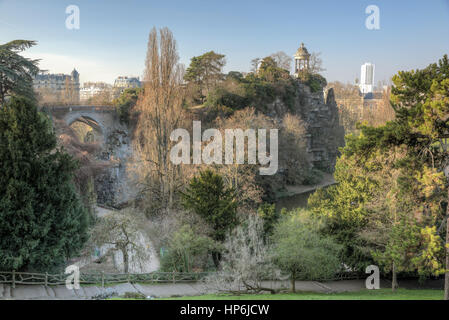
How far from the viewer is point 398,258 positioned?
27.0 ft

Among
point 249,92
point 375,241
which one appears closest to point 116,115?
point 249,92

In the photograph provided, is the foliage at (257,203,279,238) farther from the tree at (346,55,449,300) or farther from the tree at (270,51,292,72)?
the tree at (270,51,292,72)

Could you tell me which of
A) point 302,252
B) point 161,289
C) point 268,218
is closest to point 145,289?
point 161,289

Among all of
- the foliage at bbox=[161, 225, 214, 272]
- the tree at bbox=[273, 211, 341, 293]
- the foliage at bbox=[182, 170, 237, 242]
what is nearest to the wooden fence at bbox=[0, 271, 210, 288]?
the foliage at bbox=[161, 225, 214, 272]

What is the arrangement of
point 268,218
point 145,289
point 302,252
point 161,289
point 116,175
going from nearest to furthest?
point 145,289
point 161,289
point 302,252
point 268,218
point 116,175

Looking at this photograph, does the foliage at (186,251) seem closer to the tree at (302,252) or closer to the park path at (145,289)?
the park path at (145,289)

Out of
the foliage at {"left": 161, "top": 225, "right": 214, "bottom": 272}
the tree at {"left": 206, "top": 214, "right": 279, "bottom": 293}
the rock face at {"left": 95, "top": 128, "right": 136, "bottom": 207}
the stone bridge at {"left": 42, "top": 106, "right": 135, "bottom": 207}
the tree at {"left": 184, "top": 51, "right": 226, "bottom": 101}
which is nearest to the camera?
the tree at {"left": 206, "top": 214, "right": 279, "bottom": 293}

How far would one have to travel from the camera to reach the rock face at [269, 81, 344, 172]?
41.4 metres

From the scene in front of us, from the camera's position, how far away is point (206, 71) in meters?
36.7

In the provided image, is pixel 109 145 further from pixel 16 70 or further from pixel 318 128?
pixel 318 128

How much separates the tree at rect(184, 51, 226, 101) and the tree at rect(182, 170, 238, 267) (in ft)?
71.2

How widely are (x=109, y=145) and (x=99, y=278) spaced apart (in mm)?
20246

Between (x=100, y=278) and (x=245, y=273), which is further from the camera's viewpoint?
(x=100, y=278)

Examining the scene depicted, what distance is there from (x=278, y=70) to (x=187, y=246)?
3037 centimetres
